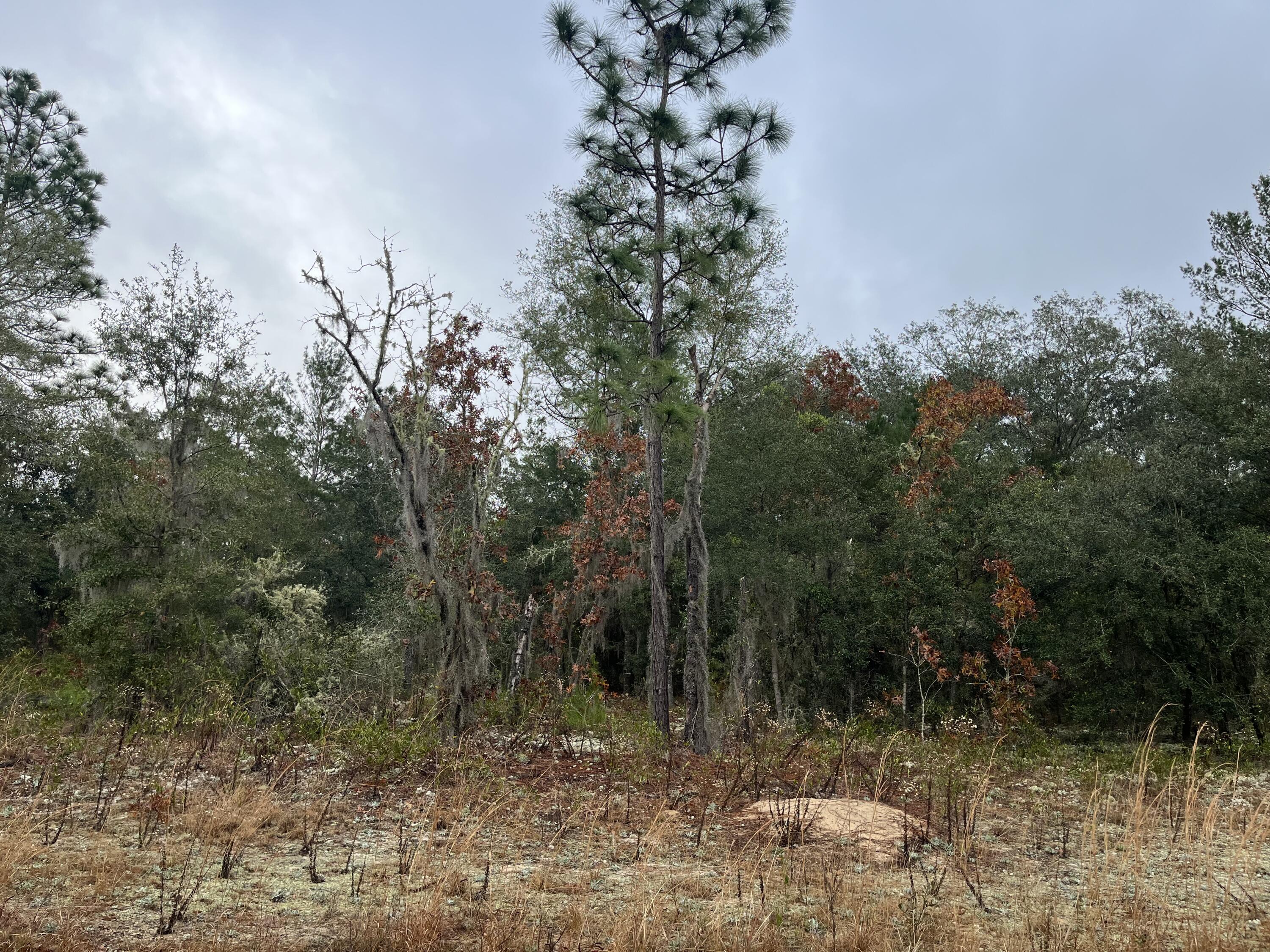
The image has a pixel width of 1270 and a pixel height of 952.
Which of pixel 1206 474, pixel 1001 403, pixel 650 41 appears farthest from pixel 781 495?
pixel 1001 403

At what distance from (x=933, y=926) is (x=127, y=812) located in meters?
5.07

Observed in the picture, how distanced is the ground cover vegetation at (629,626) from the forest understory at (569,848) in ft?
0.15

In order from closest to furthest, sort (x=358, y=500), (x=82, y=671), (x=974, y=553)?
(x=82, y=671) < (x=974, y=553) < (x=358, y=500)

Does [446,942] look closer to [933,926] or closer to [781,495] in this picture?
[933,926]

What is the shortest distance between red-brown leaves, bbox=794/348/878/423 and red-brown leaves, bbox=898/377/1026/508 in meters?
1.87

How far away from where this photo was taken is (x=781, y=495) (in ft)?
52.4

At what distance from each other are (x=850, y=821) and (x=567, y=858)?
2.06 metres

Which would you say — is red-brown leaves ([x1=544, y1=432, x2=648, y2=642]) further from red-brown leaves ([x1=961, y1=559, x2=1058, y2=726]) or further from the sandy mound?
the sandy mound

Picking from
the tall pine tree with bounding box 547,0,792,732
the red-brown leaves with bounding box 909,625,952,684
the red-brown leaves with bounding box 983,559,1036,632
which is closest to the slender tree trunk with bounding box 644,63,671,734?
the tall pine tree with bounding box 547,0,792,732

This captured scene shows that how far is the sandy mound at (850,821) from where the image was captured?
5.31 m

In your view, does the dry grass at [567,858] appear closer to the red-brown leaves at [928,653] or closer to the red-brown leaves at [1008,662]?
the red-brown leaves at [1008,662]

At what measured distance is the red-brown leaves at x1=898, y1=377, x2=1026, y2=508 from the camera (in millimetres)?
15641

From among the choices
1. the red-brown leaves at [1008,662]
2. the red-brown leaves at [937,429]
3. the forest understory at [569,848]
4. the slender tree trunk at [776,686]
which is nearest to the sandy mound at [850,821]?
the forest understory at [569,848]

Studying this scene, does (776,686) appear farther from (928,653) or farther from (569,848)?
(569,848)
